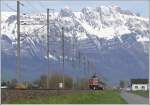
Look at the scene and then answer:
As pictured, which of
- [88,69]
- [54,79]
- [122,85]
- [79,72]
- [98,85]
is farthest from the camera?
[122,85]

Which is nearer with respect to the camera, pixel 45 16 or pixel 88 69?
pixel 45 16

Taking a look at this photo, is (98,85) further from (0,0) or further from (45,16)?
(0,0)

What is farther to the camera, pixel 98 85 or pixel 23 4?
pixel 98 85

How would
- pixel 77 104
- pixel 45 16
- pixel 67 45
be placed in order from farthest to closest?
1. pixel 67 45
2. pixel 45 16
3. pixel 77 104

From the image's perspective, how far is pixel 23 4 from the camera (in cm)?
5569

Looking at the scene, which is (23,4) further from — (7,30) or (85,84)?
(7,30)

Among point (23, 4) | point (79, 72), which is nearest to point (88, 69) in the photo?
point (79, 72)

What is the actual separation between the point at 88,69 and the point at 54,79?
139 ft

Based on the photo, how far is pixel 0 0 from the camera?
2588cm

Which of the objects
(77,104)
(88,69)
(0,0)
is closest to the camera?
(0,0)

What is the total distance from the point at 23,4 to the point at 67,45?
225 feet

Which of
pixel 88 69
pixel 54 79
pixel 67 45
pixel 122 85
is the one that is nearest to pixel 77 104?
pixel 54 79

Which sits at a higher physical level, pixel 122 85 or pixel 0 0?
pixel 0 0

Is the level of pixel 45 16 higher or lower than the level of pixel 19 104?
higher
